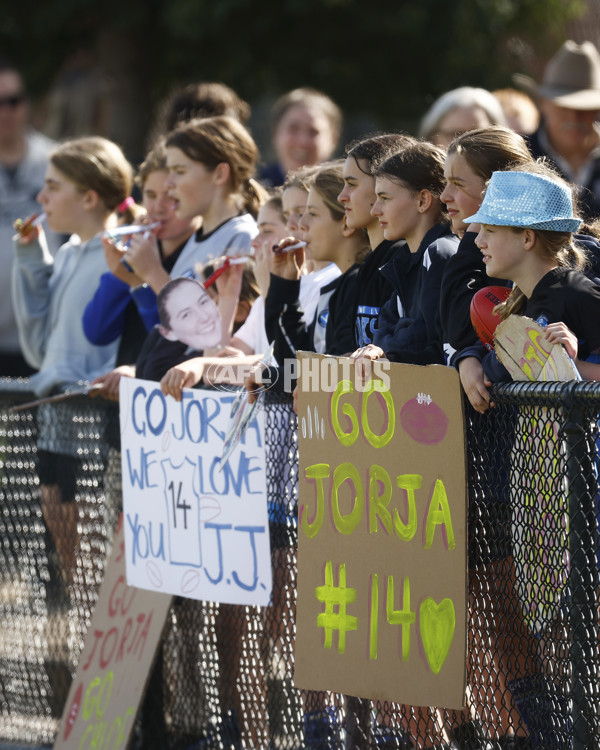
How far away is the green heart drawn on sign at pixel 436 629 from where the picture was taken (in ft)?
11.6

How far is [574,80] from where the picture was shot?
22.8 ft

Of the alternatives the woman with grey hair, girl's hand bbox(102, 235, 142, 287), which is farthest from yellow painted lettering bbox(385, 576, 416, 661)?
the woman with grey hair

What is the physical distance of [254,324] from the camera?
16.2ft

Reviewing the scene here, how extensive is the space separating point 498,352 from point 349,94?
10.2 metres

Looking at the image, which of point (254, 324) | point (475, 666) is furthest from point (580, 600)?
point (254, 324)

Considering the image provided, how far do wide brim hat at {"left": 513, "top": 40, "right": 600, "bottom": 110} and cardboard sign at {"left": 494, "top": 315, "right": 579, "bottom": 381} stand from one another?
139 inches

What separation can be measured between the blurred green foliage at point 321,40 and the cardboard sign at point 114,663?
8430mm

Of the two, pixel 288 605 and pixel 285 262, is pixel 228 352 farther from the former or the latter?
pixel 288 605

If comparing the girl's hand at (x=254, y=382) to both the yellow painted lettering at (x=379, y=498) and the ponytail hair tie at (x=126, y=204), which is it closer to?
the yellow painted lettering at (x=379, y=498)

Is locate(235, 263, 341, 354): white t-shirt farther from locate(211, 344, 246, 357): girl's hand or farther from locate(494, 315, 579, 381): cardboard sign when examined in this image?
locate(494, 315, 579, 381): cardboard sign

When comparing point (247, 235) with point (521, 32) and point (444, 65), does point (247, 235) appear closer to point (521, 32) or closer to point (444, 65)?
point (444, 65)

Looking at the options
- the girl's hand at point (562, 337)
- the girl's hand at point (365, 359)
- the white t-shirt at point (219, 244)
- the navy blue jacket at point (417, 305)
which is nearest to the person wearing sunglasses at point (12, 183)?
the white t-shirt at point (219, 244)

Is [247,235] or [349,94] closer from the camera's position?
[247,235]

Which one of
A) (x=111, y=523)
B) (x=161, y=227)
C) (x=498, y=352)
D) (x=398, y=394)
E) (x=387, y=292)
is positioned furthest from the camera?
(x=161, y=227)
